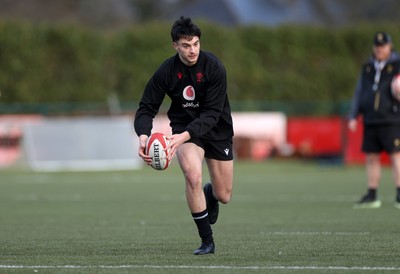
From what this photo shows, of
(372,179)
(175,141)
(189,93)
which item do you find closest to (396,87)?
(372,179)

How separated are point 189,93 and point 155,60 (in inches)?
1013

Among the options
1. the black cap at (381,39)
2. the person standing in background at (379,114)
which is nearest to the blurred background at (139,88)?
the person standing in background at (379,114)

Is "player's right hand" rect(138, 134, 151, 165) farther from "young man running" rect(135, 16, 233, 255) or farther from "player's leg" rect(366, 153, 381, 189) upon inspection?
"player's leg" rect(366, 153, 381, 189)

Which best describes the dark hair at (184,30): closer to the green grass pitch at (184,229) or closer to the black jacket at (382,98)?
the green grass pitch at (184,229)

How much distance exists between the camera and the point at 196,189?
8.55 meters

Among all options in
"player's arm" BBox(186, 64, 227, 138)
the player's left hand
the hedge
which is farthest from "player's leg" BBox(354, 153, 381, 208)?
the hedge

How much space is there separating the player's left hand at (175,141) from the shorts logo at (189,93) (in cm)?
37

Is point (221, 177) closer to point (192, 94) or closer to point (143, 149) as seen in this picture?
point (192, 94)

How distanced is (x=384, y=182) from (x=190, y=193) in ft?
39.2

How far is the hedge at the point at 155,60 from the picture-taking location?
33.1 meters

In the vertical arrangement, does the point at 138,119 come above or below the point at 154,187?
above

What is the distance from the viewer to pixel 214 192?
372 inches

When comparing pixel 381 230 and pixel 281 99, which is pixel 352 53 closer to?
pixel 281 99

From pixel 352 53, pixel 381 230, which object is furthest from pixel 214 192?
pixel 352 53
